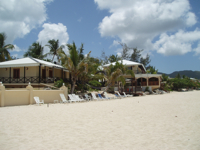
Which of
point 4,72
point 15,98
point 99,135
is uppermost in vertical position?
point 4,72

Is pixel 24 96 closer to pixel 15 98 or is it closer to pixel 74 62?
pixel 15 98

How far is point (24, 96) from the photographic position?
517 inches

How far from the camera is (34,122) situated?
722 centimetres

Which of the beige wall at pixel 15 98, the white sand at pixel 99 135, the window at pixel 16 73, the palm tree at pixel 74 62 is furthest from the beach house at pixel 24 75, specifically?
the white sand at pixel 99 135

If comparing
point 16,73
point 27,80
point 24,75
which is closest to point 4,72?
point 16,73

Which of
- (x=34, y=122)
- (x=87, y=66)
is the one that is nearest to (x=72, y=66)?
(x=87, y=66)

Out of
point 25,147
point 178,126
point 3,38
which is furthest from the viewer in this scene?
point 3,38

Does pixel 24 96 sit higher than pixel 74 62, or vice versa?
pixel 74 62

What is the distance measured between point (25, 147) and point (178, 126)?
5.20 m

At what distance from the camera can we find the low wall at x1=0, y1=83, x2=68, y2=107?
12.1m

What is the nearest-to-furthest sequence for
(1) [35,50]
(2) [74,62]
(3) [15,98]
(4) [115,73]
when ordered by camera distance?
(3) [15,98] < (2) [74,62] < (4) [115,73] < (1) [35,50]

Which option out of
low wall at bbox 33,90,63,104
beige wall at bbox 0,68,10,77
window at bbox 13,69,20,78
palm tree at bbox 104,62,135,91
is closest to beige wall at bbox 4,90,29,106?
low wall at bbox 33,90,63,104

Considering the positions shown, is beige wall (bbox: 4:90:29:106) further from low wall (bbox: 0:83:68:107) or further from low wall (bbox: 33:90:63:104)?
low wall (bbox: 33:90:63:104)

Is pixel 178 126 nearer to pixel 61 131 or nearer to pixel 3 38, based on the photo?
pixel 61 131
